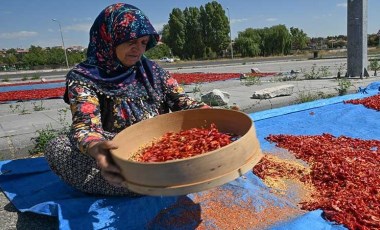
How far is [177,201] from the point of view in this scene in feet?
8.82

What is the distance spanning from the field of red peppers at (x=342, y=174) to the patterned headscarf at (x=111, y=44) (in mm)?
1503

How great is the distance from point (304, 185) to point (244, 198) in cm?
63

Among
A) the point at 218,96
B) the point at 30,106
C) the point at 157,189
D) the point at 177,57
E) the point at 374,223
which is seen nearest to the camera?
the point at 157,189

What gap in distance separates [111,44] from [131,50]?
17 cm

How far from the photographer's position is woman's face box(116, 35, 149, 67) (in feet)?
8.56

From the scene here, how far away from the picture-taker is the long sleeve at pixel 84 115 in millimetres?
2258

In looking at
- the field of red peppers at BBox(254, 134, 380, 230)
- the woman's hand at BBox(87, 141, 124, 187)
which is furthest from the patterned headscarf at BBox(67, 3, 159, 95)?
the field of red peppers at BBox(254, 134, 380, 230)

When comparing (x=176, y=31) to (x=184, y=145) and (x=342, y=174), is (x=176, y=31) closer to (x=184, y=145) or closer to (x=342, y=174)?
(x=342, y=174)

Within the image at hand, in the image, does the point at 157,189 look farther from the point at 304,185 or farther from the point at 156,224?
the point at 304,185

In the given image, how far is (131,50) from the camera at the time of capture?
2643 millimetres

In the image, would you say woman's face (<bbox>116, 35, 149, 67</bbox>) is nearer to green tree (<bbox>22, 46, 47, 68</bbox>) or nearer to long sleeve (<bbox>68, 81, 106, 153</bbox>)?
long sleeve (<bbox>68, 81, 106, 153</bbox>)

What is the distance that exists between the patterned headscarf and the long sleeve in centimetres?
10

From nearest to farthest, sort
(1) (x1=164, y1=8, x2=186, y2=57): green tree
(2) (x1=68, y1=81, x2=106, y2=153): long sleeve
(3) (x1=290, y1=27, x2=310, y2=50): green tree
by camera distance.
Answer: (2) (x1=68, y1=81, x2=106, y2=153): long sleeve, (1) (x1=164, y1=8, x2=186, y2=57): green tree, (3) (x1=290, y1=27, x2=310, y2=50): green tree

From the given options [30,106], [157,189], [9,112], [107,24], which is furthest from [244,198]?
[30,106]
